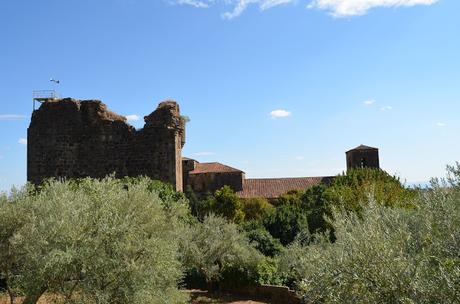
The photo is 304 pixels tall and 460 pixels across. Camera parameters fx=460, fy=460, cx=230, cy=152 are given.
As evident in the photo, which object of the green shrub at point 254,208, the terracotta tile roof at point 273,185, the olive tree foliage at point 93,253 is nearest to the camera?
the olive tree foliage at point 93,253

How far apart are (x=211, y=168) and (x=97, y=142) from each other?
31776 mm

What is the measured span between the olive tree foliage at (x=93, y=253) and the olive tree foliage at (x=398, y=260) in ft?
11.1

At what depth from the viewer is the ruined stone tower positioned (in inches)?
2184

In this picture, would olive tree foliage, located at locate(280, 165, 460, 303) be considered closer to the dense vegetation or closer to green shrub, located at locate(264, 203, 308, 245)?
the dense vegetation

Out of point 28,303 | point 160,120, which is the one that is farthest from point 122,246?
point 160,120

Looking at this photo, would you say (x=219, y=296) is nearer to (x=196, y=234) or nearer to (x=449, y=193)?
(x=196, y=234)

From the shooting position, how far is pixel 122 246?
718 cm

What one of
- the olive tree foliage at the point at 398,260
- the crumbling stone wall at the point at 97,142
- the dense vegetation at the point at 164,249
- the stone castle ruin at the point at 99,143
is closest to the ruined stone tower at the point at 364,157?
the stone castle ruin at the point at 99,143

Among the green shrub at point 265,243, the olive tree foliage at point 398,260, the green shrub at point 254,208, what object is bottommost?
the green shrub at point 265,243

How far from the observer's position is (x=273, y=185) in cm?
5281

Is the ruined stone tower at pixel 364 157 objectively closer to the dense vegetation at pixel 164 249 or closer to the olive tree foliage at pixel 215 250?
the olive tree foliage at pixel 215 250

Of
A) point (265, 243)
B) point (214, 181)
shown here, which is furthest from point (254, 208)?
point (265, 243)

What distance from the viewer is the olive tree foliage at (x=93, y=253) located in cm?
689

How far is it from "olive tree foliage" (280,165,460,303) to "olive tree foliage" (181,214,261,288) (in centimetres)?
970
